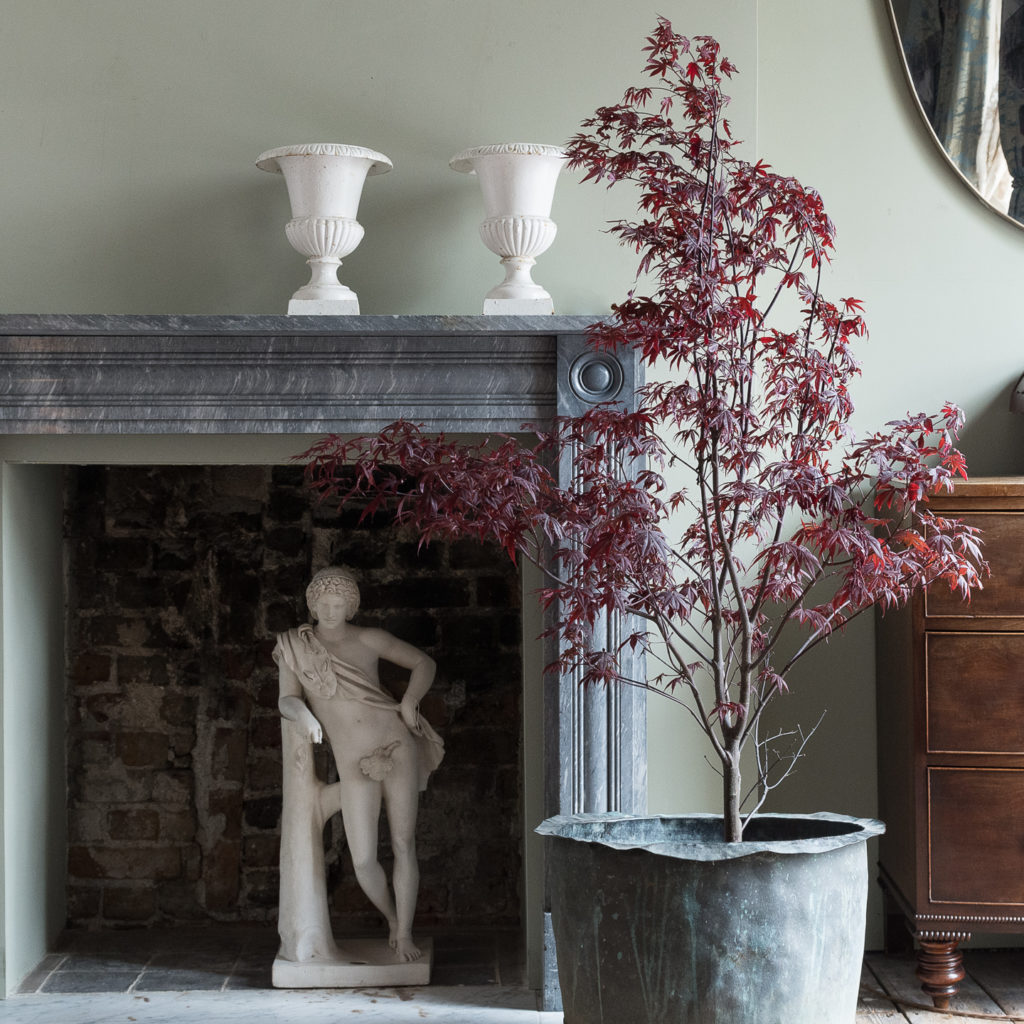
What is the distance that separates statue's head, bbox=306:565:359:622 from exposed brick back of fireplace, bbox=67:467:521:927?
1.42ft

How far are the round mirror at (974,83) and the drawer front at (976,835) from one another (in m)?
1.50

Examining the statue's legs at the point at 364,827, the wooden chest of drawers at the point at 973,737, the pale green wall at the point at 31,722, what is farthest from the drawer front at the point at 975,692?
the pale green wall at the point at 31,722

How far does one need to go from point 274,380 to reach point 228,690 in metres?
1.16

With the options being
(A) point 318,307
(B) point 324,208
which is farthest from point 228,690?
(B) point 324,208

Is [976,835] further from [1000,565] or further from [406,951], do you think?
[406,951]

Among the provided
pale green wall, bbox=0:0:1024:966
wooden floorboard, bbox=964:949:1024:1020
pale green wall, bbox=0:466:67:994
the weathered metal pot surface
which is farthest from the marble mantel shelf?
wooden floorboard, bbox=964:949:1024:1020

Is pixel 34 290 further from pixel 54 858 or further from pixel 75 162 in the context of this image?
pixel 54 858

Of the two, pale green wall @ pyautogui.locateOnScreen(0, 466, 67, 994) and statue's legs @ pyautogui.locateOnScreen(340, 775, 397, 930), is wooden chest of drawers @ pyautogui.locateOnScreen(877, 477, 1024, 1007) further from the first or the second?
pale green wall @ pyautogui.locateOnScreen(0, 466, 67, 994)

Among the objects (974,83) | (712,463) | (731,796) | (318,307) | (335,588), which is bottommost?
(731,796)

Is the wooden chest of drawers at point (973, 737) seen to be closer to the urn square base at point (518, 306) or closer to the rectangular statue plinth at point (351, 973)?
the urn square base at point (518, 306)

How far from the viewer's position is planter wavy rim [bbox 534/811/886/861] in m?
2.33

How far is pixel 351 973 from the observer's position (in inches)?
125

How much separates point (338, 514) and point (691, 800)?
1.31 metres

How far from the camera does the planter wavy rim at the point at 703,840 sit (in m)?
2.33
